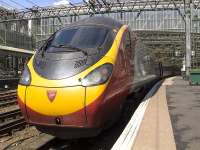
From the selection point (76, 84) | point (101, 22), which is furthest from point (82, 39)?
point (76, 84)

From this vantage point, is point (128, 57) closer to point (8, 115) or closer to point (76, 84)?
point (76, 84)

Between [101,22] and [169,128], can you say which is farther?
[101,22]

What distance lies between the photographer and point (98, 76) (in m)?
8.02

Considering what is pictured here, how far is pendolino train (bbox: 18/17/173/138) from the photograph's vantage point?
7734 mm

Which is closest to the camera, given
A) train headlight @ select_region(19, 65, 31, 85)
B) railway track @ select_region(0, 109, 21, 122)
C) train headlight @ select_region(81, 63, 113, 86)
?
train headlight @ select_region(81, 63, 113, 86)

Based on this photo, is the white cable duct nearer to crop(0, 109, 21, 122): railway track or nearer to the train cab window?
the train cab window

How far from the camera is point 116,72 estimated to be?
28.4 ft

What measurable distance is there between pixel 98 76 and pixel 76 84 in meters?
0.46

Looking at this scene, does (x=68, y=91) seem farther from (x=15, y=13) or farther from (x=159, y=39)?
(x=159, y=39)

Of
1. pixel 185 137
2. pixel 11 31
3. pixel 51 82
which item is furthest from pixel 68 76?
pixel 11 31

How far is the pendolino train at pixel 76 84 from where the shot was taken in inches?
305

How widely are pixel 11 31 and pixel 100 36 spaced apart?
6411 centimetres

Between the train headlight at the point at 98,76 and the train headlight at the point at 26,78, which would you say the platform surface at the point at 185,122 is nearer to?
the train headlight at the point at 98,76

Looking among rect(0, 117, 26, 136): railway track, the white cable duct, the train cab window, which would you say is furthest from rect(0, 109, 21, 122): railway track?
the white cable duct
